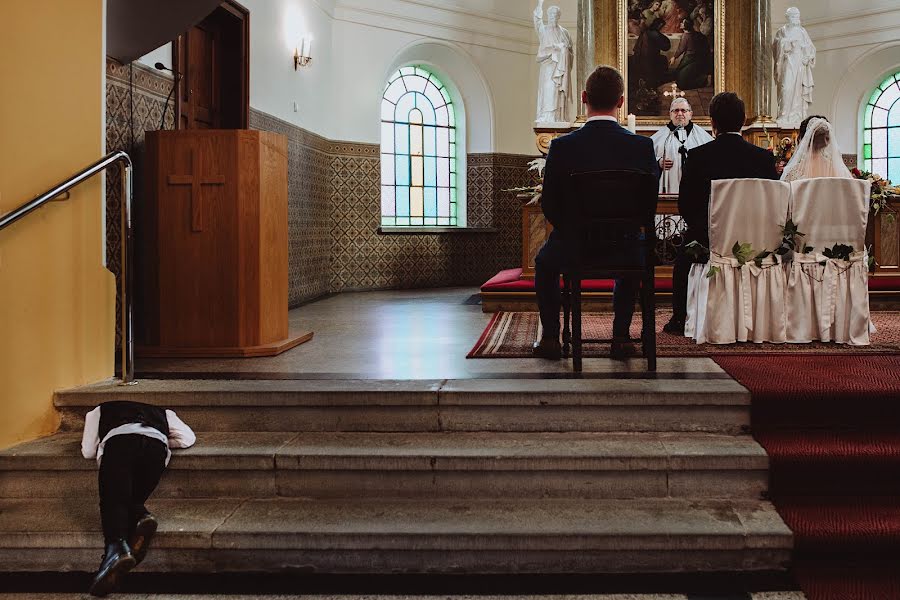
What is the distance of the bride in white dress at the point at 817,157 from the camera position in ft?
18.3

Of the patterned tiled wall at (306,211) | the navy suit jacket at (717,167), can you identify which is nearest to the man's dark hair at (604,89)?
the navy suit jacket at (717,167)

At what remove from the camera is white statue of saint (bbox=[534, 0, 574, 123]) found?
11.3 meters

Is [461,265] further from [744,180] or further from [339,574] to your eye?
[339,574]

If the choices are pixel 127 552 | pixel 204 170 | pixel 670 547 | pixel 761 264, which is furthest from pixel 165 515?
pixel 761 264

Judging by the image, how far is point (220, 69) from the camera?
782cm

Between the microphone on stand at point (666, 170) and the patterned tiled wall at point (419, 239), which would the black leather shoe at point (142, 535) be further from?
the patterned tiled wall at point (419, 239)

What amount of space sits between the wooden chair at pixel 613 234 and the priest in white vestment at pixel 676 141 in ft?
13.9

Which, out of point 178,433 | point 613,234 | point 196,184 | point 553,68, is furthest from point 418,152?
point 178,433

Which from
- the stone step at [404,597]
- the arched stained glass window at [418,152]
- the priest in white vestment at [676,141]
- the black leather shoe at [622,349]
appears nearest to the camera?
the stone step at [404,597]

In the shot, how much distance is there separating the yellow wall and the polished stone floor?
0.42m

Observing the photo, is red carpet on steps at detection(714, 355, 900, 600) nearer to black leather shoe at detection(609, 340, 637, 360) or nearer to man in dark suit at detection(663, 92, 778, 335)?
black leather shoe at detection(609, 340, 637, 360)

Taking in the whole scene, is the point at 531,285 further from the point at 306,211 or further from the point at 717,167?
the point at 306,211

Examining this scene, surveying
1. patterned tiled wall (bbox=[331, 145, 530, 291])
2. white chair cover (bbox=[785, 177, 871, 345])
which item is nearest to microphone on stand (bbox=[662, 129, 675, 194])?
white chair cover (bbox=[785, 177, 871, 345])

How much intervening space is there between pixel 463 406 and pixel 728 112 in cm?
265
